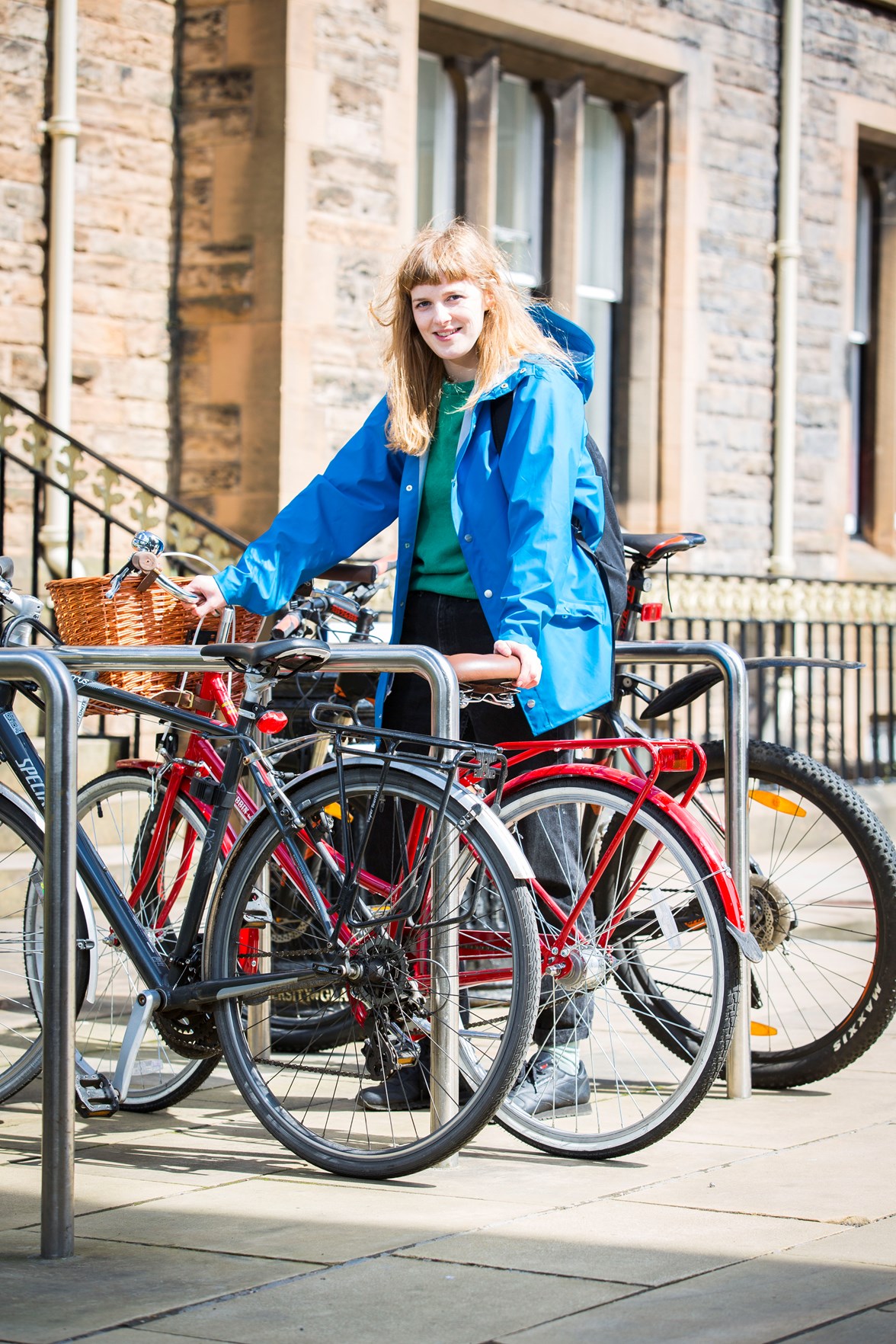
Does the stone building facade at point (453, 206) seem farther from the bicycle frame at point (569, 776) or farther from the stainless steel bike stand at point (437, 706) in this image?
the stainless steel bike stand at point (437, 706)

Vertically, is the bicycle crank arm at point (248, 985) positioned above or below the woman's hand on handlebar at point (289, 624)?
below

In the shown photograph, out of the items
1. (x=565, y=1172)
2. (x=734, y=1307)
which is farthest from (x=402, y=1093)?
(x=734, y=1307)

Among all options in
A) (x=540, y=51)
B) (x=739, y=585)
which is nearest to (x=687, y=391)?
(x=739, y=585)

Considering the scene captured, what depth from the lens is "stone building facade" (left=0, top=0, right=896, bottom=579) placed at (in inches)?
380

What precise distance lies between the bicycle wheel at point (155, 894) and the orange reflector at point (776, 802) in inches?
52.0

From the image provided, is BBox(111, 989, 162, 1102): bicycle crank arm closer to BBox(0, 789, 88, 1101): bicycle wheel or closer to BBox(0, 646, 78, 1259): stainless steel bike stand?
BBox(0, 789, 88, 1101): bicycle wheel

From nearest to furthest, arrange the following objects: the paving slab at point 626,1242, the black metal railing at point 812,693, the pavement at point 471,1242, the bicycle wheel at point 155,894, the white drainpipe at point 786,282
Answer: the pavement at point 471,1242 → the paving slab at point 626,1242 → the bicycle wheel at point 155,894 → the black metal railing at point 812,693 → the white drainpipe at point 786,282

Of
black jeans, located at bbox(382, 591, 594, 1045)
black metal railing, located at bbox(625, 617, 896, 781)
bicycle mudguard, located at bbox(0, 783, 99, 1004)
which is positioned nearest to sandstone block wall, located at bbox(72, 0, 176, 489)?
black metal railing, located at bbox(625, 617, 896, 781)

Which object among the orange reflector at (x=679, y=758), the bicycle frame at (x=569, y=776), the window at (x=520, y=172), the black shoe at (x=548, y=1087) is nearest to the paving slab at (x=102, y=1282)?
the bicycle frame at (x=569, y=776)

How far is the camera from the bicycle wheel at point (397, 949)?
11.3 feet

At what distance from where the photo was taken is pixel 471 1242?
3.15 m

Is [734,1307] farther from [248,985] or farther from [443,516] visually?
[443,516]

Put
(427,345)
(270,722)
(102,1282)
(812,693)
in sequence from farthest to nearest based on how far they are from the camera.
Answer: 1. (812,693)
2. (427,345)
3. (270,722)
4. (102,1282)

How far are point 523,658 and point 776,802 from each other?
1.10 meters
